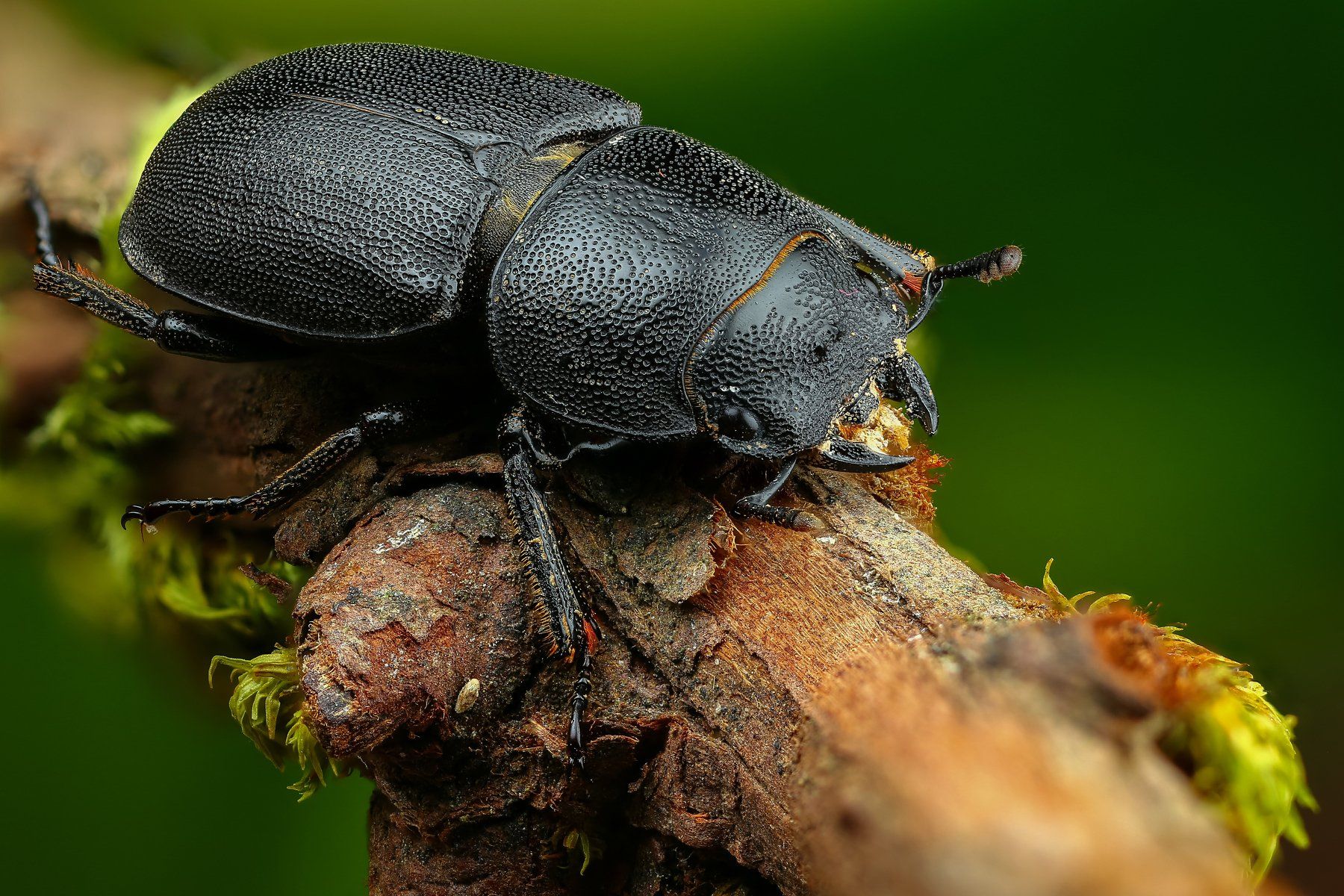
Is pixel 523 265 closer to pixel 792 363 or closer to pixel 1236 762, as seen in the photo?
pixel 792 363

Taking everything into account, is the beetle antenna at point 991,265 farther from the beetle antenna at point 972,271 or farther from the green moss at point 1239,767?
the green moss at point 1239,767

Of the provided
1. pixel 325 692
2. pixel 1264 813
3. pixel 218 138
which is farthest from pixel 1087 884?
pixel 218 138

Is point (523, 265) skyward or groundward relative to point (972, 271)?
groundward

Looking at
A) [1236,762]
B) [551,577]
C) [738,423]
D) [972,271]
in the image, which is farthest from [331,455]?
[1236,762]

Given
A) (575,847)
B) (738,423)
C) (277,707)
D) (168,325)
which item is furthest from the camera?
(168,325)

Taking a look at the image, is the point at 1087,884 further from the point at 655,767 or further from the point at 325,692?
the point at 325,692

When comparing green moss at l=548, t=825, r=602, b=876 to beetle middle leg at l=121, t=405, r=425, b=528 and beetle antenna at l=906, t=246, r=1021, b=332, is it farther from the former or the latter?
beetle antenna at l=906, t=246, r=1021, b=332

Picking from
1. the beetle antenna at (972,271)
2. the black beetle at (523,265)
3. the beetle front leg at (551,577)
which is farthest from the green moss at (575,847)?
the beetle antenna at (972,271)
